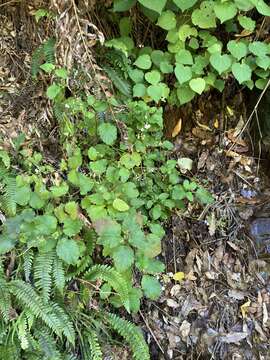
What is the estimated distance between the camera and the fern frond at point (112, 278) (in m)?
2.99

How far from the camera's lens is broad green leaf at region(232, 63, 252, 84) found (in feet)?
10.00

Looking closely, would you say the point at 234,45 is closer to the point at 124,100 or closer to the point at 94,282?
the point at 124,100

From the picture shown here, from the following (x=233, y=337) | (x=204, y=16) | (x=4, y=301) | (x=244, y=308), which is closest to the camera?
(x=4, y=301)

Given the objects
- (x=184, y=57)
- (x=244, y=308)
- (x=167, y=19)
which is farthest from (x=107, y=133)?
(x=244, y=308)

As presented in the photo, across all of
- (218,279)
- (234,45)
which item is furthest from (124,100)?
(218,279)

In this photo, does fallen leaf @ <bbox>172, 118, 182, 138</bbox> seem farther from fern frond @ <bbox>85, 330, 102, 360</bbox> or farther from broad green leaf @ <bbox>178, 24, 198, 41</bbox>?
fern frond @ <bbox>85, 330, 102, 360</bbox>

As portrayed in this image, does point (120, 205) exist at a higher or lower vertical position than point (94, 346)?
higher

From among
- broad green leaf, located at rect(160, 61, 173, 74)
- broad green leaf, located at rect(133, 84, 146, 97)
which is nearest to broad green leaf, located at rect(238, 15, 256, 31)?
broad green leaf, located at rect(160, 61, 173, 74)

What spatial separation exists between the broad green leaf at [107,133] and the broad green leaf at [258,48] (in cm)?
103

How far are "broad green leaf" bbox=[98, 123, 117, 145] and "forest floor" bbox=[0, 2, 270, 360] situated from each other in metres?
0.45

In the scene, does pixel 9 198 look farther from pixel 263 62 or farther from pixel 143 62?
pixel 263 62

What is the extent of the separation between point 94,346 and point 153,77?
5.88ft

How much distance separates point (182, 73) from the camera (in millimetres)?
3129

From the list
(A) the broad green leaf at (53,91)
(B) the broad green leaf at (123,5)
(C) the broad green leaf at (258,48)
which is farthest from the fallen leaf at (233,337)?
(B) the broad green leaf at (123,5)
